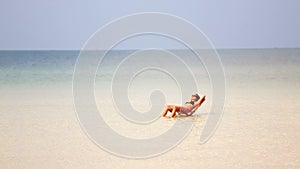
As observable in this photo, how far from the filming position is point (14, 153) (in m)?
5.25

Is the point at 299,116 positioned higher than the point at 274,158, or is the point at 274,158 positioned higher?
the point at 274,158

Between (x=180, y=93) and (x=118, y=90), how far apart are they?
3.76 feet

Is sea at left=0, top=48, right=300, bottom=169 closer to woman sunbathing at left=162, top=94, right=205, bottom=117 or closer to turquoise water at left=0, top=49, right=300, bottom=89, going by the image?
woman sunbathing at left=162, top=94, right=205, bottom=117

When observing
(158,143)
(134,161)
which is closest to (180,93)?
(158,143)

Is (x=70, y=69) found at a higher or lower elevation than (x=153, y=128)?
lower

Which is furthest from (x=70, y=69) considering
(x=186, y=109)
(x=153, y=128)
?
(x=153, y=128)

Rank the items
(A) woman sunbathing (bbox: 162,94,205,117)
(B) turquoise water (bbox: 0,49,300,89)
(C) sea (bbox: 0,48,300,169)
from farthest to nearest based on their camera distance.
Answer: (B) turquoise water (bbox: 0,49,300,89) < (A) woman sunbathing (bbox: 162,94,205,117) < (C) sea (bbox: 0,48,300,169)

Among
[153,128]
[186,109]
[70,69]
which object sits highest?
[153,128]

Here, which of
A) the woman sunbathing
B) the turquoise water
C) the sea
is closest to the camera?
the sea

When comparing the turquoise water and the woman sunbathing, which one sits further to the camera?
the turquoise water

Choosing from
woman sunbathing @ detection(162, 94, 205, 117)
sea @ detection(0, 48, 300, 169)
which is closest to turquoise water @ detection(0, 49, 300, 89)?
sea @ detection(0, 48, 300, 169)

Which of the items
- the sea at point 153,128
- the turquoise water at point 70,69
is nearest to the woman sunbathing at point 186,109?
the sea at point 153,128

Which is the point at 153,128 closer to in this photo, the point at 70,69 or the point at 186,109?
the point at 186,109

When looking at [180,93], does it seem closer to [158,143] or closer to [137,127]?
[137,127]
